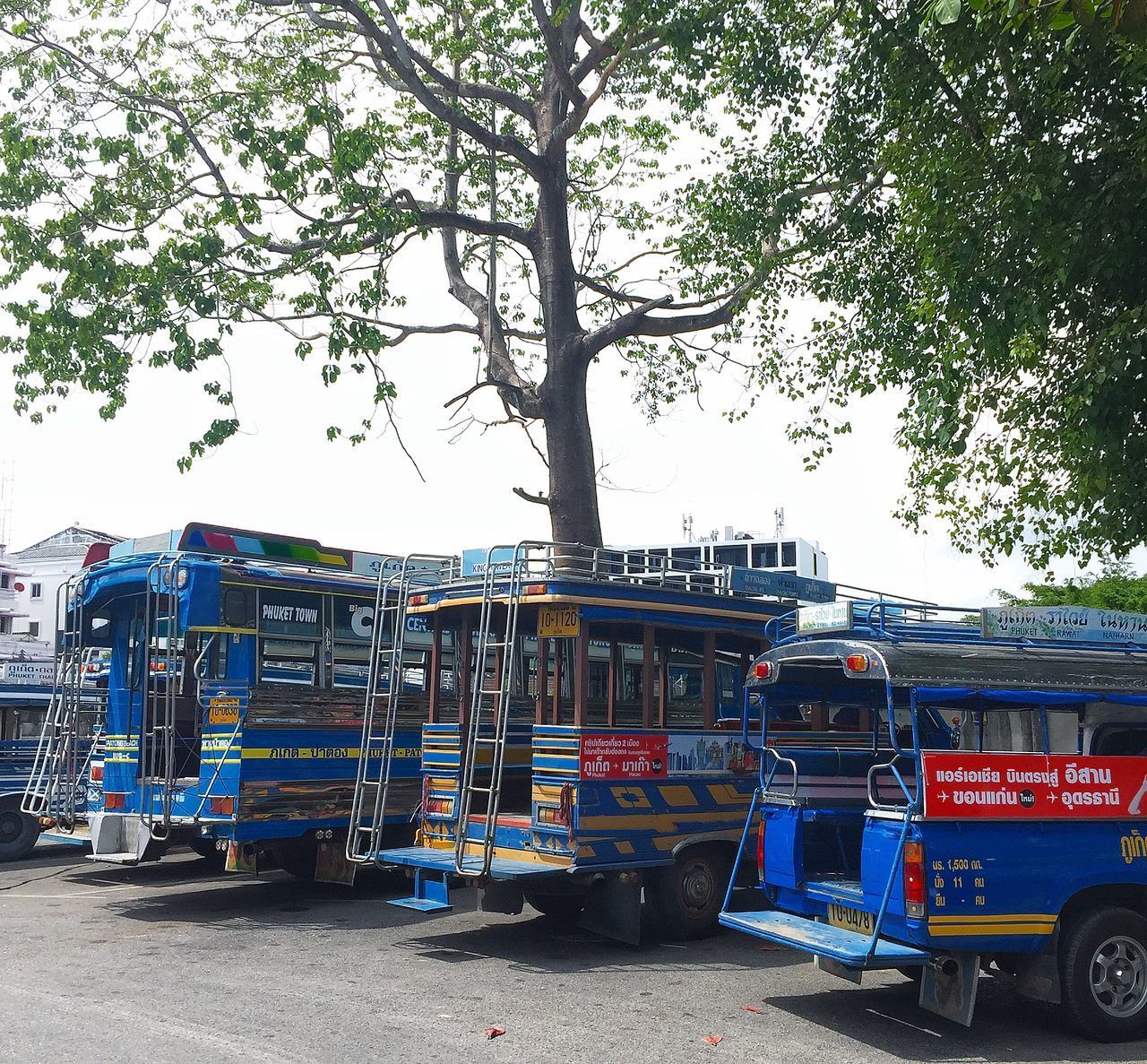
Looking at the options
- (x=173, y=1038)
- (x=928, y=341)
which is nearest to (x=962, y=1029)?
(x=173, y=1038)

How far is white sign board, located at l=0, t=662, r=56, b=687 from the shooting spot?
1725cm

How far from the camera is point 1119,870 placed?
757 centimetres

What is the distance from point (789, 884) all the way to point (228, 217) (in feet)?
37.7

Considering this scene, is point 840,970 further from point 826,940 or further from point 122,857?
point 122,857

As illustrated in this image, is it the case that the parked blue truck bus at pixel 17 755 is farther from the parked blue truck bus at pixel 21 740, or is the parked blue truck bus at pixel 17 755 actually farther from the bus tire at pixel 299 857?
the bus tire at pixel 299 857

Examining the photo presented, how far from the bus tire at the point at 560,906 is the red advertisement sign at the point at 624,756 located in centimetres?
144

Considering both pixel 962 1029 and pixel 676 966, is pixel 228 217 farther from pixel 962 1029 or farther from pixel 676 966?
pixel 962 1029

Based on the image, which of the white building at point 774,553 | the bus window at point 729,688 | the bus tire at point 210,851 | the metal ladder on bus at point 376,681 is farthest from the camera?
the white building at point 774,553

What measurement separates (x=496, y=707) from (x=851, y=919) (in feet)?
11.8

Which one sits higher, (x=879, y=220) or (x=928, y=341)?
(x=879, y=220)

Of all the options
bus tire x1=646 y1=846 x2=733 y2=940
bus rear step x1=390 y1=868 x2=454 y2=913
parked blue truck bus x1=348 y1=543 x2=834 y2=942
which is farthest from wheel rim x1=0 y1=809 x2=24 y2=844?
bus tire x1=646 y1=846 x2=733 y2=940

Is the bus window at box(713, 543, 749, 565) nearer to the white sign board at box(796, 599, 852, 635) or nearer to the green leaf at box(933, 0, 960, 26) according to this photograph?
the white sign board at box(796, 599, 852, 635)

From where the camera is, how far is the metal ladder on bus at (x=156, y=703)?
12.1 metres

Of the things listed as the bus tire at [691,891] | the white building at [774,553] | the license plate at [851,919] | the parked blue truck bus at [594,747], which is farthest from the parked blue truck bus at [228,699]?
the white building at [774,553]
